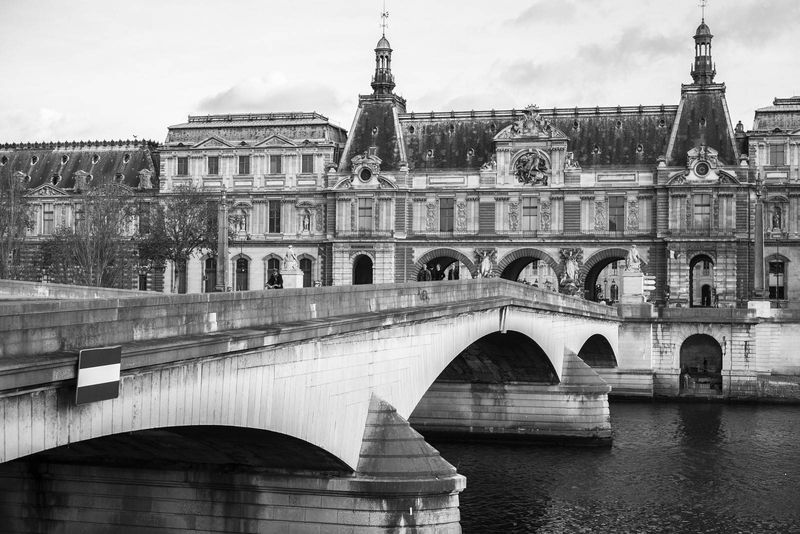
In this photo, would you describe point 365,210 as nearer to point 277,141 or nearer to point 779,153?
point 277,141

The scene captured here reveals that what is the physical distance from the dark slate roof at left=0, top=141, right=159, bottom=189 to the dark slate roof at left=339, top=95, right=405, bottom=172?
1886cm

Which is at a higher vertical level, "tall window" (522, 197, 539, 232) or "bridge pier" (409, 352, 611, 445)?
"tall window" (522, 197, 539, 232)

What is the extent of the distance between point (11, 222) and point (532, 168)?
40.9 meters

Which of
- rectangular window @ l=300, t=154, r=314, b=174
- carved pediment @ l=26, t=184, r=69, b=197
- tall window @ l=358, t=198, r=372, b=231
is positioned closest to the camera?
tall window @ l=358, t=198, r=372, b=231

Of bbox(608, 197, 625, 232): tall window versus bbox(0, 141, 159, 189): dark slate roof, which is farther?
bbox(0, 141, 159, 189): dark slate roof

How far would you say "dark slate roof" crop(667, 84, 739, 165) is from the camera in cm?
9875

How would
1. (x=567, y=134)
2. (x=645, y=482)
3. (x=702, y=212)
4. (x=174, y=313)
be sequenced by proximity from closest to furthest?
(x=174, y=313)
(x=645, y=482)
(x=702, y=212)
(x=567, y=134)

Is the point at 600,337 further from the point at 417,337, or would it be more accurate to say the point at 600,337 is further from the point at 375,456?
the point at 375,456

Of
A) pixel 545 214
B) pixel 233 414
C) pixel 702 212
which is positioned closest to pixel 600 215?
pixel 545 214

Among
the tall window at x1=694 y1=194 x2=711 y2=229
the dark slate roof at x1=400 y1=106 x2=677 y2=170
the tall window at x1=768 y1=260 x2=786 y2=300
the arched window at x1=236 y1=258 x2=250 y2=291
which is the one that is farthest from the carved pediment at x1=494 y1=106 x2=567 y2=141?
the arched window at x1=236 y1=258 x2=250 y2=291

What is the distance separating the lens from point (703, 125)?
9994 centimetres

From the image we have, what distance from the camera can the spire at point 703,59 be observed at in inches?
4011

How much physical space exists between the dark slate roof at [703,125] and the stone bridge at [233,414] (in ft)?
202

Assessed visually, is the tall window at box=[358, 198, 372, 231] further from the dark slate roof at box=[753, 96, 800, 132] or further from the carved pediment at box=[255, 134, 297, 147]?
the dark slate roof at box=[753, 96, 800, 132]
